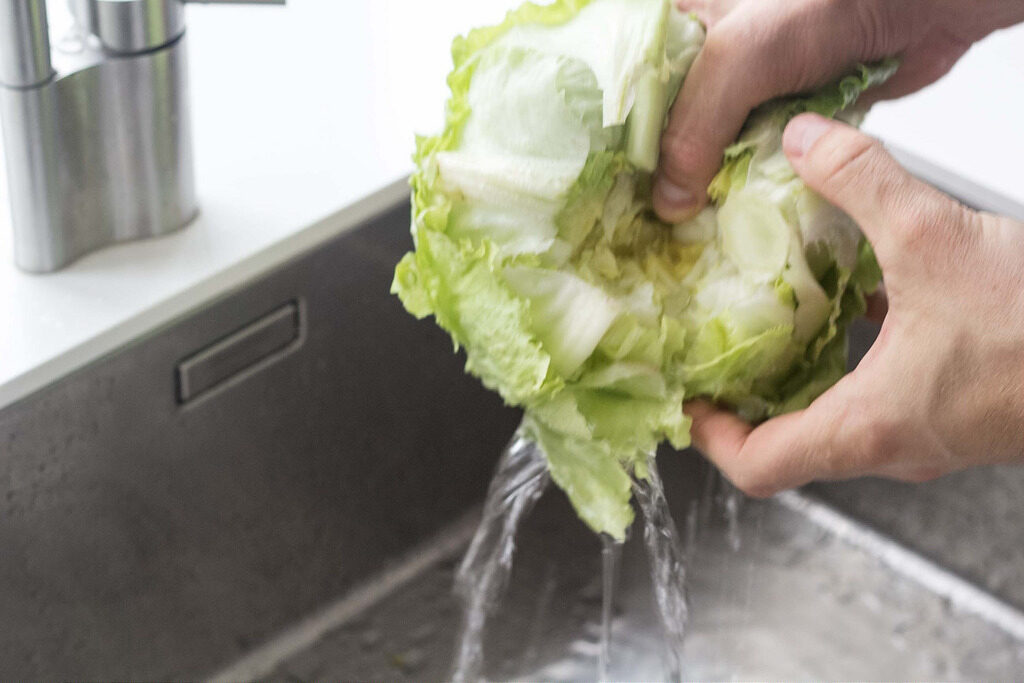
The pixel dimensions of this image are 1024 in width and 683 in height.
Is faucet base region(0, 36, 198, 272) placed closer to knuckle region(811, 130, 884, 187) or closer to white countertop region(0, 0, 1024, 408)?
white countertop region(0, 0, 1024, 408)

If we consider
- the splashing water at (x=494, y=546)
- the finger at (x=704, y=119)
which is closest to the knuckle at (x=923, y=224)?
the finger at (x=704, y=119)

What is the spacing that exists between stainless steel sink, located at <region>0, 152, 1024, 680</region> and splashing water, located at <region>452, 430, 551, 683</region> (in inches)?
0.7

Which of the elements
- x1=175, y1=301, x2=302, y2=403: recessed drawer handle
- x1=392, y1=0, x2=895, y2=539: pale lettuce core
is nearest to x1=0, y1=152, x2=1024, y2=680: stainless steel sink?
x1=175, y1=301, x2=302, y2=403: recessed drawer handle

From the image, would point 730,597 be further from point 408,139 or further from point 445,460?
point 408,139

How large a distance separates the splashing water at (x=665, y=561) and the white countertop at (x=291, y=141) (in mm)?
323

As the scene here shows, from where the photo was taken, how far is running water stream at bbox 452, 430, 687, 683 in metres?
0.95

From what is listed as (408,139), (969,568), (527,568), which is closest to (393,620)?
(527,568)

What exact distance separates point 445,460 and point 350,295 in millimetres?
235

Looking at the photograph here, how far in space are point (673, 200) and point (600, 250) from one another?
60 mm

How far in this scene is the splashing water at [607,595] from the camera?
102 cm

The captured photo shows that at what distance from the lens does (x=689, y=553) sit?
124cm

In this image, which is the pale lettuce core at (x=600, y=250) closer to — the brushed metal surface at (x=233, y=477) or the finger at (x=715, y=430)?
the finger at (x=715, y=430)

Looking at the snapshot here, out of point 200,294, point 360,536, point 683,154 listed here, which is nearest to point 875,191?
point 683,154

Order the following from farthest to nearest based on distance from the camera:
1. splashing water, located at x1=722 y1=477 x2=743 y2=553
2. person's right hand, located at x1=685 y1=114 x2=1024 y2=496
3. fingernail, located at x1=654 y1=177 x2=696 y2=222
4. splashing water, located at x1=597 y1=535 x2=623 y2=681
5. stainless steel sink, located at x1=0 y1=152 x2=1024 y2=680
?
splashing water, located at x1=722 y1=477 x2=743 y2=553, splashing water, located at x1=597 y1=535 x2=623 y2=681, stainless steel sink, located at x1=0 y1=152 x2=1024 y2=680, fingernail, located at x1=654 y1=177 x2=696 y2=222, person's right hand, located at x1=685 y1=114 x2=1024 y2=496
